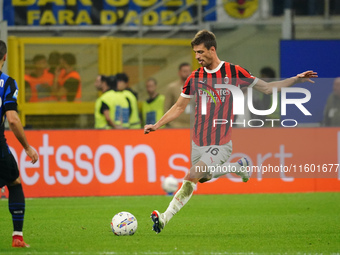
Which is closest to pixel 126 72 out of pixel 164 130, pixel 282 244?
pixel 164 130

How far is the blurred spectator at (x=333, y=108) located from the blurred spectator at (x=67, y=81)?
16.0 feet

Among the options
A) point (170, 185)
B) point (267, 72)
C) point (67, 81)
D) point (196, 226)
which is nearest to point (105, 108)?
point (67, 81)

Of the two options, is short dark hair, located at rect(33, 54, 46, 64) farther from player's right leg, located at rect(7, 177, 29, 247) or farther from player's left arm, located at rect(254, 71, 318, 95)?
player's right leg, located at rect(7, 177, 29, 247)

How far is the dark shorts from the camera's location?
25.0 ft

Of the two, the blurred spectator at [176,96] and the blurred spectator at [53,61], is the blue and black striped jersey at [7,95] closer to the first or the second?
the blurred spectator at [176,96]

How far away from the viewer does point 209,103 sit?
929cm

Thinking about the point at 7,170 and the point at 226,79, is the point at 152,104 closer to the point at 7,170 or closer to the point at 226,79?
the point at 226,79

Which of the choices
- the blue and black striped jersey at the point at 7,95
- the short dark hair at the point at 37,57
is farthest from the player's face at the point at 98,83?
the blue and black striped jersey at the point at 7,95

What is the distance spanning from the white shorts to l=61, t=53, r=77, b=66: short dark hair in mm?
8135

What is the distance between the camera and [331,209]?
39.8 feet

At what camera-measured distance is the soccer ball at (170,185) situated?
14336 mm

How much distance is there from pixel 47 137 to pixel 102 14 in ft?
21.3

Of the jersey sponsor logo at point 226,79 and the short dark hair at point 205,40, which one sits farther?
the jersey sponsor logo at point 226,79

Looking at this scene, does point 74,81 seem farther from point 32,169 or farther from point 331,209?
point 331,209
